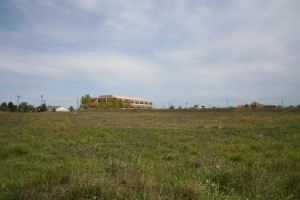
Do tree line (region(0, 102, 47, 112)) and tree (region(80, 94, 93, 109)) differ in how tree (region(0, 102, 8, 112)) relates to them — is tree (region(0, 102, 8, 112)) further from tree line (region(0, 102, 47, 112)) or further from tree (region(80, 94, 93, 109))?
tree (region(80, 94, 93, 109))

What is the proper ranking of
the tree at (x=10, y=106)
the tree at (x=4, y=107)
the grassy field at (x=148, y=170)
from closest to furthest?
the grassy field at (x=148, y=170) → the tree at (x=4, y=107) → the tree at (x=10, y=106)

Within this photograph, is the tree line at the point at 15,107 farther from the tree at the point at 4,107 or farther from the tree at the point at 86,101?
the tree at the point at 86,101

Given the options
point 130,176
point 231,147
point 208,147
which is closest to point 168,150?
point 208,147

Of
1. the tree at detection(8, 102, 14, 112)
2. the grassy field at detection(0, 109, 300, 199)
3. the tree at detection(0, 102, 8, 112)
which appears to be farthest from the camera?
the tree at detection(8, 102, 14, 112)

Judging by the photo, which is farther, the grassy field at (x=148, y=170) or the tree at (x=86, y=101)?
the tree at (x=86, y=101)

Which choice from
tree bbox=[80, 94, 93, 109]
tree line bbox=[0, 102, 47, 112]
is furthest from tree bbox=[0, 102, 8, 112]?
tree bbox=[80, 94, 93, 109]

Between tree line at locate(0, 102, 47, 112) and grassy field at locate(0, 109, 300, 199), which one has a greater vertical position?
tree line at locate(0, 102, 47, 112)

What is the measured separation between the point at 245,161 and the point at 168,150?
3229mm

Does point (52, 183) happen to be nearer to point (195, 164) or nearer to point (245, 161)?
point (195, 164)

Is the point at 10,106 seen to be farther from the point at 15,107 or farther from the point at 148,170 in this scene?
the point at 148,170

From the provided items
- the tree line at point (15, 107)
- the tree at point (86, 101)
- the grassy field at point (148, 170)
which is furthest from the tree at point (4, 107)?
the grassy field at point (148, 170)

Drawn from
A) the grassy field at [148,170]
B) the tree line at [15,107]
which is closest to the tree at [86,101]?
the tree line at [15,107]

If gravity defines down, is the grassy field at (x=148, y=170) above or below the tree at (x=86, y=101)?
below

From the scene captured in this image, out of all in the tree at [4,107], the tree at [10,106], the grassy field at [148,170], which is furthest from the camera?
the tree at [10,106]
